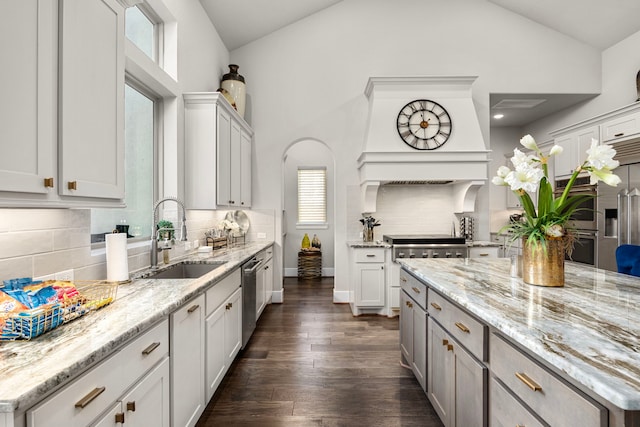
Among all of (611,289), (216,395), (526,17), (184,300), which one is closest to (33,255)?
(184,300)

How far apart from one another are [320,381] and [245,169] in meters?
2.85

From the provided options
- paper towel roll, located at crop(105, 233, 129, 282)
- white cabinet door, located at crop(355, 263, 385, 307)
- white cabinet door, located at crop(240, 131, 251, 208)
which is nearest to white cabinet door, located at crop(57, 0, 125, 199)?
paper towel roll, located at crop(105, 233, 129, 282)

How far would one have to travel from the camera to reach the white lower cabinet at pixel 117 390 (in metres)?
0.91

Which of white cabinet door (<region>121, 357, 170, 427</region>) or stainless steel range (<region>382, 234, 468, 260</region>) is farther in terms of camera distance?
stainless steel range (<region>382, 234, 468, 260</region>)

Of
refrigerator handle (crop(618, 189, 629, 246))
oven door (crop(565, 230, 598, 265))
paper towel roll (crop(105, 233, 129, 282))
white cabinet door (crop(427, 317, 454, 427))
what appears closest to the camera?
white cabinet door (crop(427, 317, 454, 427))

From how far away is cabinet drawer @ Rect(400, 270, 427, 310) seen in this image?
2.23 metres

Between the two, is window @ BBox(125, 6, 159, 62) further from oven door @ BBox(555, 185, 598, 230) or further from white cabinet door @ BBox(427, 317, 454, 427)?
oven door @ BBox(555, 185, 598, 230)

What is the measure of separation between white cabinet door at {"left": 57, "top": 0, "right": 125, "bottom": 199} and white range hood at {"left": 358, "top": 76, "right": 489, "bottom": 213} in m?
3.13

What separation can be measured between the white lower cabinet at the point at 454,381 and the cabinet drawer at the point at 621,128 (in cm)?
356

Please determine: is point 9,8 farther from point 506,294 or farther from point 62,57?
point 506,294

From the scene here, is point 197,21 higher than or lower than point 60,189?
higher

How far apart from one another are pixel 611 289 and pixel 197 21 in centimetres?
415

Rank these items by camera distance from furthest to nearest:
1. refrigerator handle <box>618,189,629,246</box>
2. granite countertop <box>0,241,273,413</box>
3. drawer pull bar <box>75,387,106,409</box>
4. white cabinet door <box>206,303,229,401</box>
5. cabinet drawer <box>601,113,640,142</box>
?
cabinet drawer <box>601,113,640,142</box> → refrigerator handle <box>618,189,629,246</box> → white cabinet door <box>206,303,229,401</box> → drawer pull bar <box>75,387,106,409</box> → granite countertop <box>0,241,273,413</box>

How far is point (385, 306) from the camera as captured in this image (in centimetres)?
429
